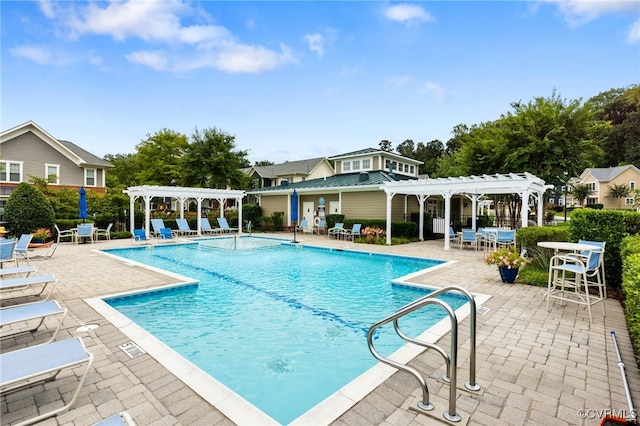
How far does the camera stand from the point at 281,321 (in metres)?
5.80

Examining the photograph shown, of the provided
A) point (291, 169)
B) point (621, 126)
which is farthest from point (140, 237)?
point (621, 126)

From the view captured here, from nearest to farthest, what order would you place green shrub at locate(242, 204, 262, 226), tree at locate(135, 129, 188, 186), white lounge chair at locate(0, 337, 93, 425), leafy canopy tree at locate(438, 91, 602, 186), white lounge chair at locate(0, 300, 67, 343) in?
1. white lounge chair at locate(0, 337, 93, 425)
2. white lounge chair at locate(0, 300, 67, 343)
3. leafy canopy tree at locate(438, 91, 602, 186)
4. green shrub at locate(242, 204, 262, 226)
5. tree at locate(135, 129, 188, 186)

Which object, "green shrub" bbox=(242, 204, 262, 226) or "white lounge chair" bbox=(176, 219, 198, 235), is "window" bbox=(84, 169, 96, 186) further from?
"green shrub" bbox=(242, 204, 262, 226)

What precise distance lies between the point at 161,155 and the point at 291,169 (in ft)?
46.6

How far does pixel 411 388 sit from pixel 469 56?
14.4 meters

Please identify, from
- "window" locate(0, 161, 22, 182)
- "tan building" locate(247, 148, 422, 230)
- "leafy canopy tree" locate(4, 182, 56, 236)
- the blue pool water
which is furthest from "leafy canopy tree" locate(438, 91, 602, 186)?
"window" locate(0, 161, 22, 182)

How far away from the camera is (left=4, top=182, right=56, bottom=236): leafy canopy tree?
49.9ft

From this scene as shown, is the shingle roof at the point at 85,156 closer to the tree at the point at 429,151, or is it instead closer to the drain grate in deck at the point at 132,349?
the drain grate in deck at the point at 132,349

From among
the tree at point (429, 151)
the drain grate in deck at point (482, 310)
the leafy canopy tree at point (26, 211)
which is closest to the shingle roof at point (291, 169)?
the leafy canopy tree at point (26, 211)

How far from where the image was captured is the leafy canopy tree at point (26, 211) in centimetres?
1522

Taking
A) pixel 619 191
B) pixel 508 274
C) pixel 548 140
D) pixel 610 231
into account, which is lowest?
pixel 508 274

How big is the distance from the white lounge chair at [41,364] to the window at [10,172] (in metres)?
27.3

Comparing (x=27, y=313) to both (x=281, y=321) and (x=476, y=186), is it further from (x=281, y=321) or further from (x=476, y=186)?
(x=476, y=186)
